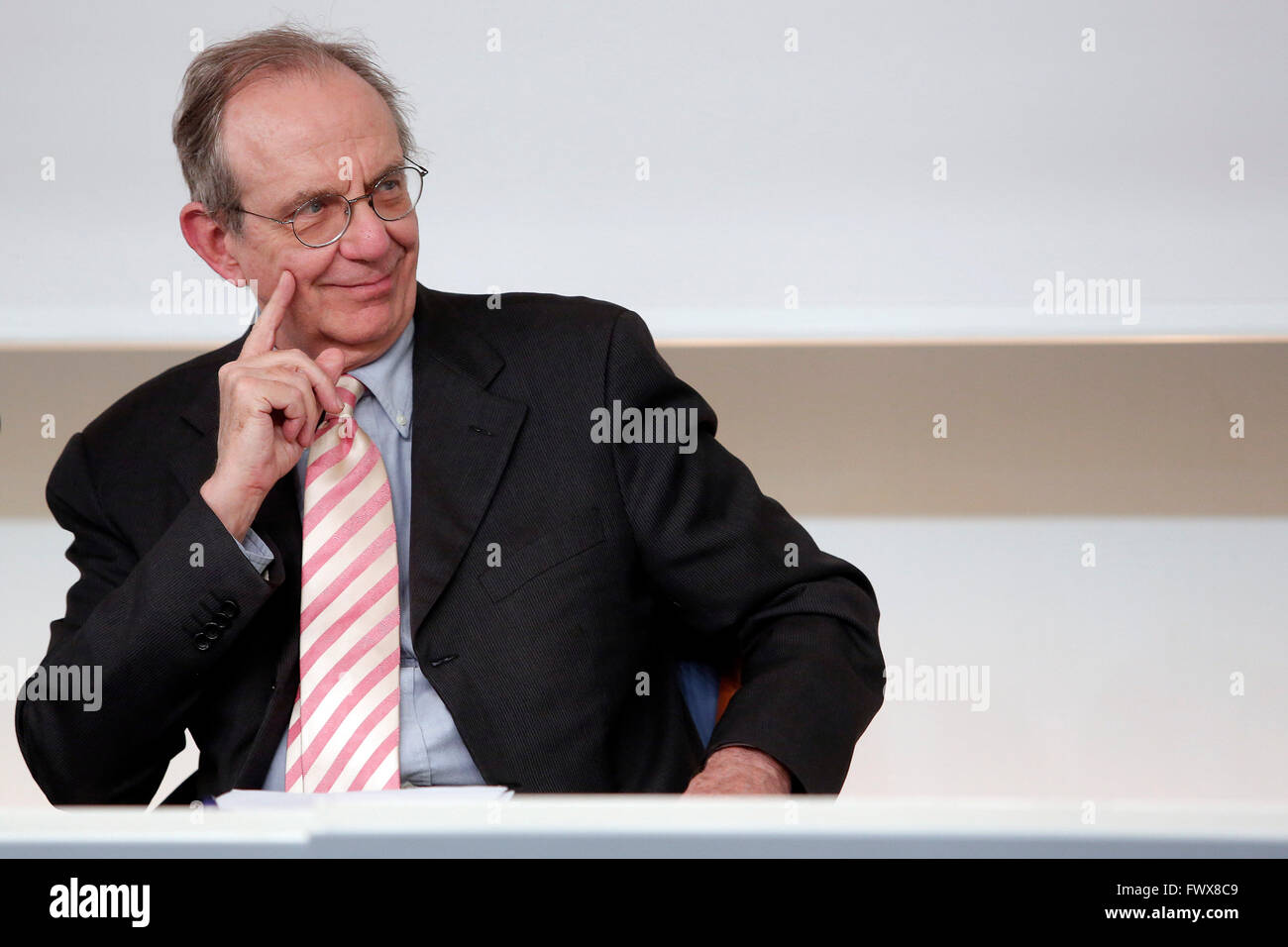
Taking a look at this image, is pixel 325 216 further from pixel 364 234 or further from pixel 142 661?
pixel 142 661

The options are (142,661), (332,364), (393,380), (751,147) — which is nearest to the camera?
(142,661)

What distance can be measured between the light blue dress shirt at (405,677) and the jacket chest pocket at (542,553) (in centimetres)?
9

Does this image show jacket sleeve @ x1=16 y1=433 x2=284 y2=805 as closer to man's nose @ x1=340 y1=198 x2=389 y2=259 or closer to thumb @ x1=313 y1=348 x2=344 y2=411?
thumb @ x1=313 y1=348 x2=344 y2=411

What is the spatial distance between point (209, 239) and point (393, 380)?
0.27 metres

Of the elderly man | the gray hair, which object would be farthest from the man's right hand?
the gray hair

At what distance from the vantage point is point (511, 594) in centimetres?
146

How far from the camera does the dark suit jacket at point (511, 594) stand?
1.36 m

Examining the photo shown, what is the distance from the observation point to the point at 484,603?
4.76 feet

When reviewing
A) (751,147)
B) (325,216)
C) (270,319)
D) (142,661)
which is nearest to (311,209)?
(325,216)

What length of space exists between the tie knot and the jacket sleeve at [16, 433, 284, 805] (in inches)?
7.5

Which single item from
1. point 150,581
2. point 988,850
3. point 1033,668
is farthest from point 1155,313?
point 988,850

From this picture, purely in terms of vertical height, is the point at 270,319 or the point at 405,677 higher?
the point at 270,319

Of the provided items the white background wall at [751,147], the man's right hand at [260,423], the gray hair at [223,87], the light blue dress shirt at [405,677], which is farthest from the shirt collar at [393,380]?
the white background wall at [751,147]

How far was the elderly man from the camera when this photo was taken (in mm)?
1381
